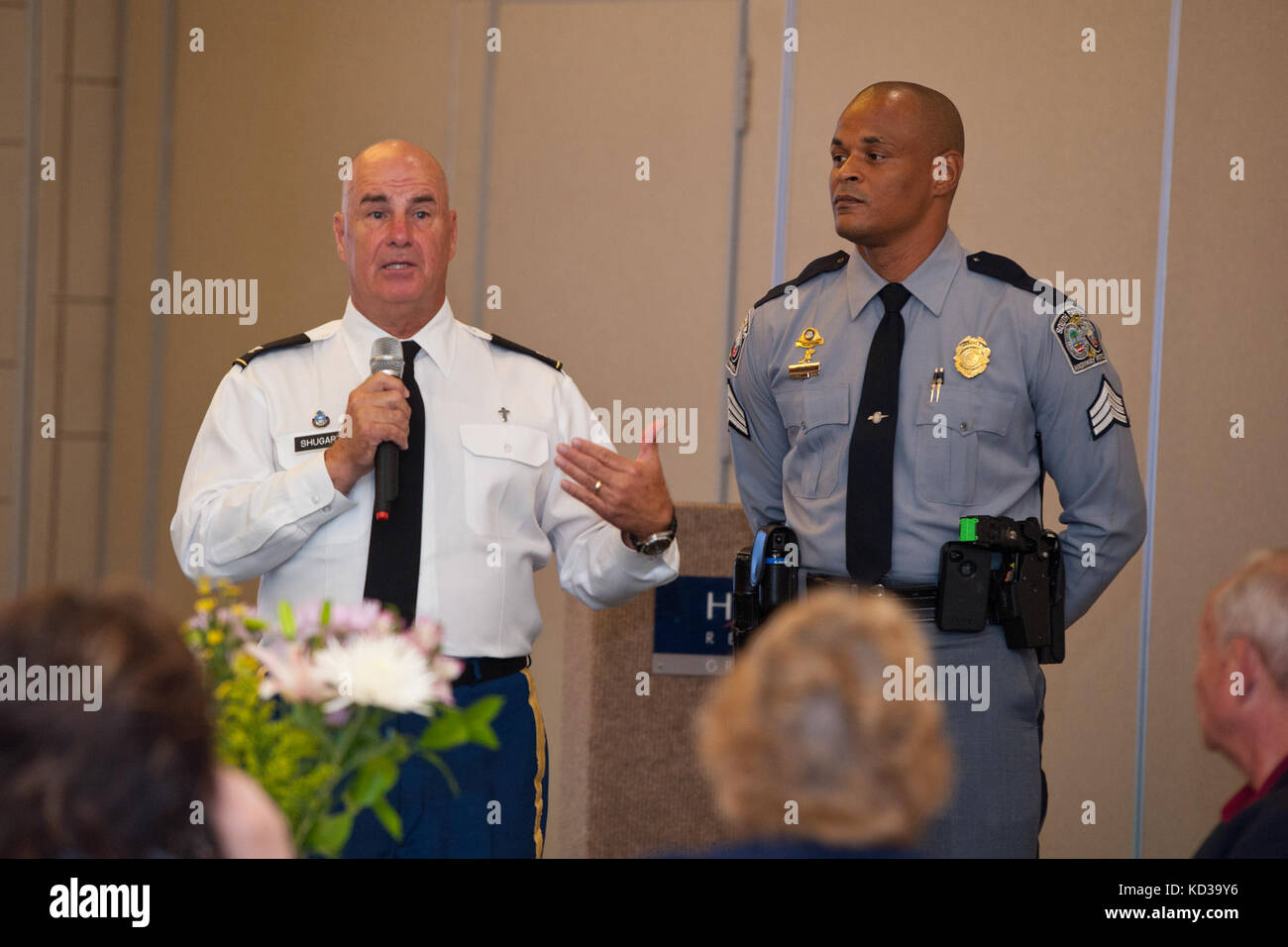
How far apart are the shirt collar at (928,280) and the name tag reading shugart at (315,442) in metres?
1.11

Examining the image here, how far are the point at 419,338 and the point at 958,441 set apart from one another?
1.05 metres

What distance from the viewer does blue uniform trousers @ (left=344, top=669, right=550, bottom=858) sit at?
7.05 ft

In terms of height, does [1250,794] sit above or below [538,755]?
above

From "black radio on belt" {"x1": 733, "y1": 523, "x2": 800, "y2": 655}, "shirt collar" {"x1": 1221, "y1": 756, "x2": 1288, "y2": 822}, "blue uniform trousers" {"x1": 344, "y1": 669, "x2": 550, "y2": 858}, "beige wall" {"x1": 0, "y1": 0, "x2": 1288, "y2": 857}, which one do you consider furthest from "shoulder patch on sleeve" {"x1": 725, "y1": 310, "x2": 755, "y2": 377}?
"shirt collar" {"x1": 1221, "y1": 756, "x2": 1288, "y2": 822}

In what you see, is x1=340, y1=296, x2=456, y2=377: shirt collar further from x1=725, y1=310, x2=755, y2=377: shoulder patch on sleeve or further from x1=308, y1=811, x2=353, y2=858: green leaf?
x1=308, y1=811, x2=353, y2=858: green leaf

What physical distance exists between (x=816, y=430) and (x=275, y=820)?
1.79 meters

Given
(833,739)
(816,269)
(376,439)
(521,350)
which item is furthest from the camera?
(816,269)

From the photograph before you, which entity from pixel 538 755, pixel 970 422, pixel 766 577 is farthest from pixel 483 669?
pixel 970 422

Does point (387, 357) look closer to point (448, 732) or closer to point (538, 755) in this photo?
point (538, 755)

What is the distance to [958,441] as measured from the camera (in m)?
2.67

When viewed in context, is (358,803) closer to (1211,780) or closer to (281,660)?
(281,660)

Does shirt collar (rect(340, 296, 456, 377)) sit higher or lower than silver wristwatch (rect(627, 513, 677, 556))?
higher

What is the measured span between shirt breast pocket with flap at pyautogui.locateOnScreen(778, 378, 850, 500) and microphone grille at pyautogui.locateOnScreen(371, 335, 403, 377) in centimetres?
85

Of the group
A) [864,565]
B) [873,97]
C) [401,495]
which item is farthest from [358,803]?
[873,97]
